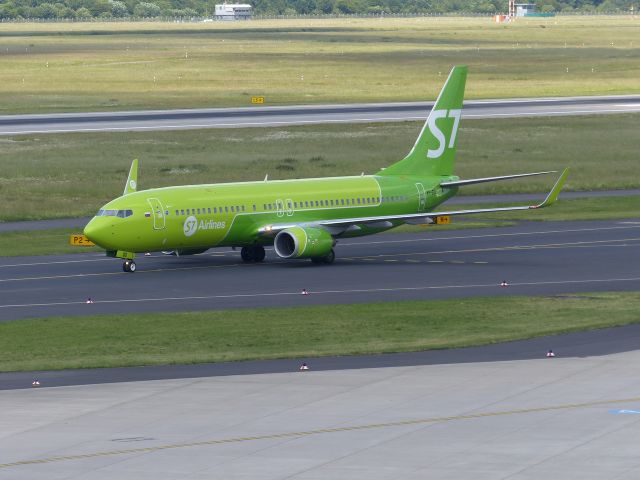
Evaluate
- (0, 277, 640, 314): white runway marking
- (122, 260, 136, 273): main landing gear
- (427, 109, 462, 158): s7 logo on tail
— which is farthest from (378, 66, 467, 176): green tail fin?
(122, 260, 136, 273): main landing gear

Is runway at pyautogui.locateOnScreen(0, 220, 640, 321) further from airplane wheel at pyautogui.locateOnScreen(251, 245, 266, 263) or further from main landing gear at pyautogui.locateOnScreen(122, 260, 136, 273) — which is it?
airplane wheel at pyautogui.locateOnScreen(251, 245, 266, 263)

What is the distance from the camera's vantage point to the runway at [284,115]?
118m

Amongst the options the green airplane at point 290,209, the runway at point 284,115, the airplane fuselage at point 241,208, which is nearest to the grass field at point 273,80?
the runway at point 284,115

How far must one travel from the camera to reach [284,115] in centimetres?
12706

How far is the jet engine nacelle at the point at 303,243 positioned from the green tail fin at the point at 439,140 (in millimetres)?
7878

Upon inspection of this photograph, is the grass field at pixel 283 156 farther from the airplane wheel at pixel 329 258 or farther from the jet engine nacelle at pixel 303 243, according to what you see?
the airplane wheel at pixel 329 258

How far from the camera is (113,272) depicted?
60.0 metres

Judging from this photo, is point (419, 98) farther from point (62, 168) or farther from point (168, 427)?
point (168, 427)

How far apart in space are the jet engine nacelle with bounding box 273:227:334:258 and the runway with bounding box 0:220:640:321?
29.0 inches

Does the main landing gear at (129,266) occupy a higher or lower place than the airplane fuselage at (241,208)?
lower

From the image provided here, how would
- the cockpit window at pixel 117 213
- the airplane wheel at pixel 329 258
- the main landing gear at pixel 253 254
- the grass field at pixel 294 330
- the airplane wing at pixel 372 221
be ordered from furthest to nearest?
1. the main landing gear at pixel 253 254
2. the airplane wheel at pixel 329 258
3. the airplane wing at pixel 372 221
4. the cockpit window at pixel 117 213
5. the grass field at pixel 294 330

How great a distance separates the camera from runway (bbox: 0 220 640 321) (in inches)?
2060

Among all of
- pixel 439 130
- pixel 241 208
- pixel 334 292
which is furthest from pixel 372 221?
pixel 334 292

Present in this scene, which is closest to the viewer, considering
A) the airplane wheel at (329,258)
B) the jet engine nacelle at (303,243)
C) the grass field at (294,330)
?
the grass field at (294,330)
